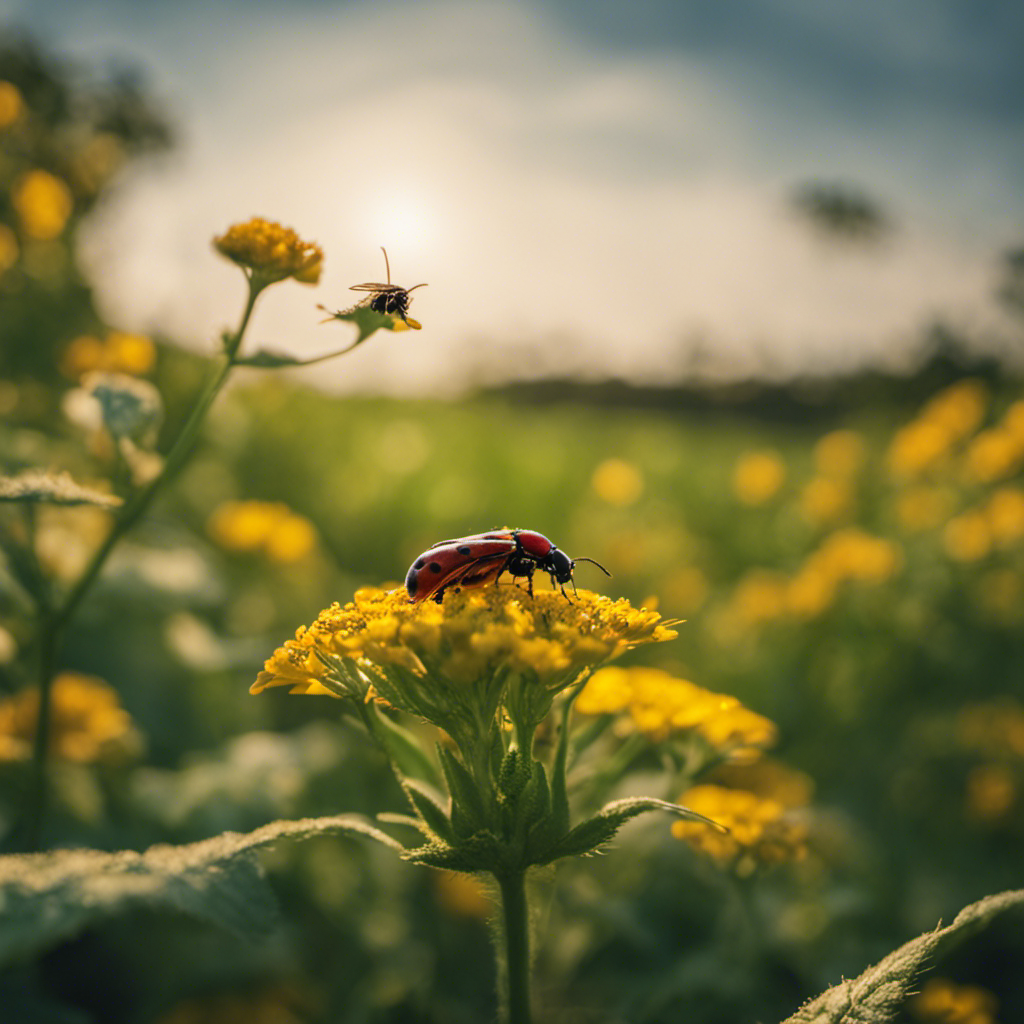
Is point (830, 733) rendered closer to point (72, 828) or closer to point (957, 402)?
point (957, 402)

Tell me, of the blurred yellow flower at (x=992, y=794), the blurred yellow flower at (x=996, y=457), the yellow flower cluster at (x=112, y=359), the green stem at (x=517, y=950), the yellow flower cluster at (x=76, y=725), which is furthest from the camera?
the blurred yellow flower at (x=996, y=457)

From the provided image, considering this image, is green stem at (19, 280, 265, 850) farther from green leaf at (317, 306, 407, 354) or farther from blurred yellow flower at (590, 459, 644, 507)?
blurred yellow flower at (590, 459, 644, 507)

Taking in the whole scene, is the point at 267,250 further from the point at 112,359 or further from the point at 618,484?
the point at 618,484

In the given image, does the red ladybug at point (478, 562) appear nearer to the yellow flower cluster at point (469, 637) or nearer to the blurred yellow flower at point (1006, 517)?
the yellow flower cluster at point (469, 637)

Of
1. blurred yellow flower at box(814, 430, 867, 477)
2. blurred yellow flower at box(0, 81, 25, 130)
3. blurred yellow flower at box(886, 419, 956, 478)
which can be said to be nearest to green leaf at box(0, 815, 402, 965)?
blurred yellow flower at box(0, 81, 25, 130)

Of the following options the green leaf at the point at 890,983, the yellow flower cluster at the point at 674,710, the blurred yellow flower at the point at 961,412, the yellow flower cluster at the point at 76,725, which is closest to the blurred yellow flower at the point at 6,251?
the yellow flower cluster at the point at 76,725
